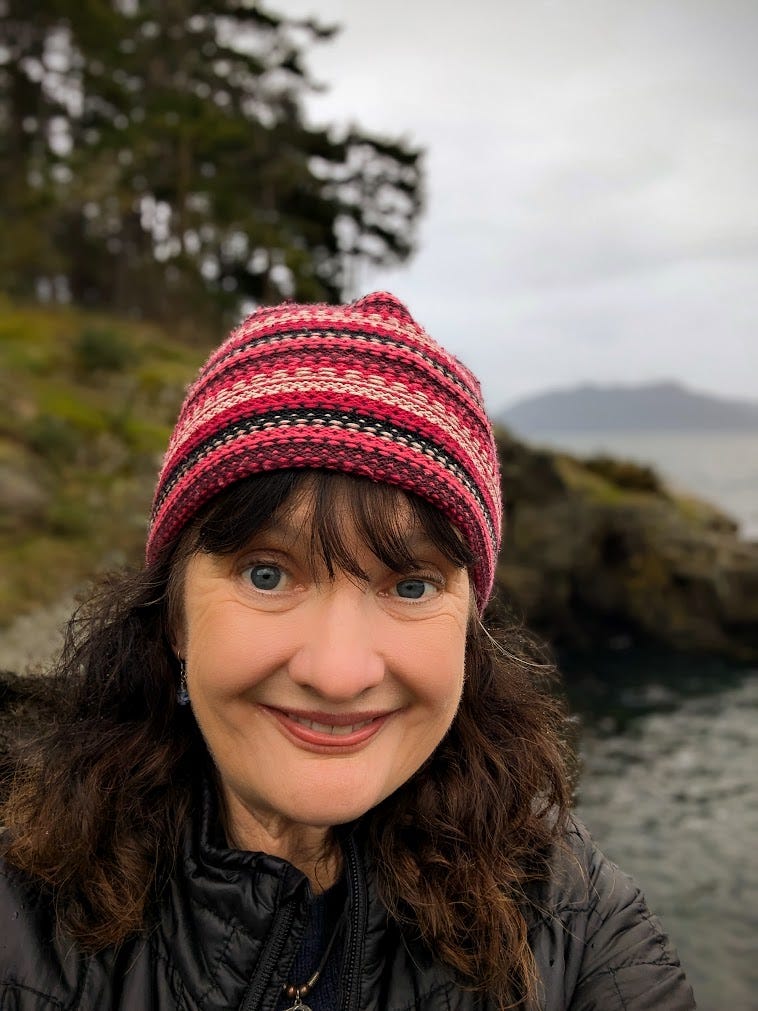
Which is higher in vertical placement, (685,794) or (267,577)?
(267,577)

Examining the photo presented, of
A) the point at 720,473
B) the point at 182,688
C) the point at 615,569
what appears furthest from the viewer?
the point at 720,473

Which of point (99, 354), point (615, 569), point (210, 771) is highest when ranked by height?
point (99, 354)

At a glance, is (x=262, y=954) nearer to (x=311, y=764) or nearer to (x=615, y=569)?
(x=311, y=764)

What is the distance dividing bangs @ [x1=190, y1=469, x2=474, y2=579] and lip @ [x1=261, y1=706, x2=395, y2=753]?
0.85 feet

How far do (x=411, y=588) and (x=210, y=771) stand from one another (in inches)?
26.5

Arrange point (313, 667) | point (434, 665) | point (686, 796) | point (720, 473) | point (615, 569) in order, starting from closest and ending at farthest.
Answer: point (313, 667), point (434, 665), point (686, 796), point (615, 569), point (720, 473)

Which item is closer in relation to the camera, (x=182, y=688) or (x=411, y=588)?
(x=411, y=588)

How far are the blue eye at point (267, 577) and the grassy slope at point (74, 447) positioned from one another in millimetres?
7674

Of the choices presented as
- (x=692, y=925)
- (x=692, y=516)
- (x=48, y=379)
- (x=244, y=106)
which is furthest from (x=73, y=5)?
(x=692, y=925)

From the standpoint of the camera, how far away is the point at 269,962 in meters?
1.52

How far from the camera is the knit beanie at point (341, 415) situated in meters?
1.44

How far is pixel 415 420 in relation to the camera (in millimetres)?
1497

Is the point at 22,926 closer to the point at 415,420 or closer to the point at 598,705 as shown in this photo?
the point at 415,420

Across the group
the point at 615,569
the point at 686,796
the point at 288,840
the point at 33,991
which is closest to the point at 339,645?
the point at 288,840
